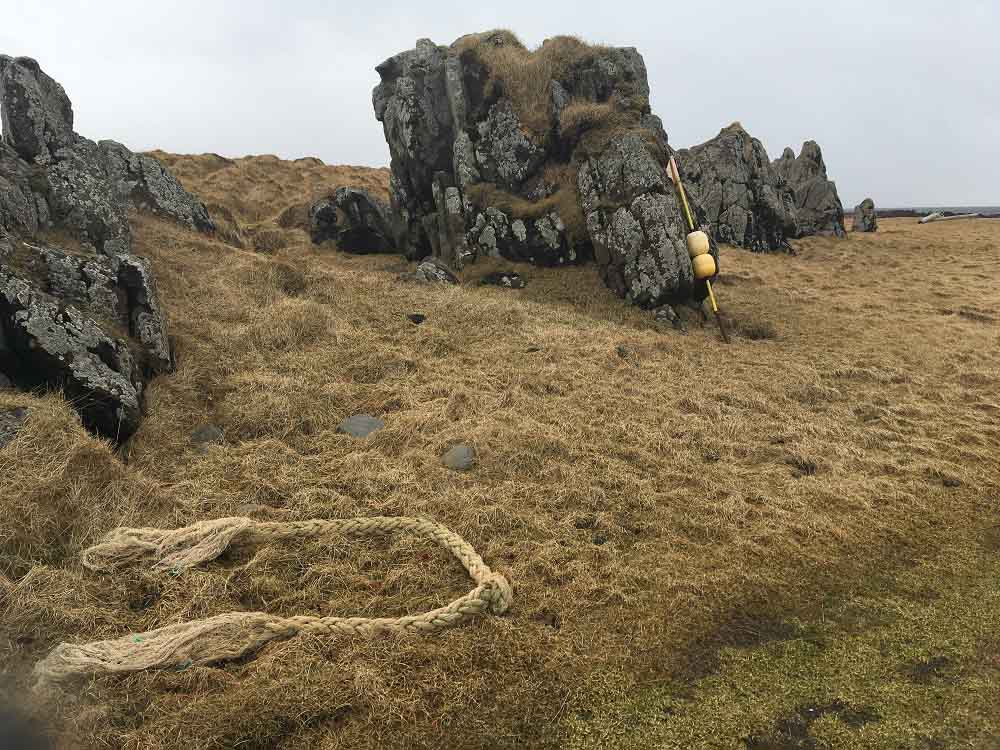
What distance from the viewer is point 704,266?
15.3 meters

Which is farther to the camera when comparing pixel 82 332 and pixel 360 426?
pixel 360 426

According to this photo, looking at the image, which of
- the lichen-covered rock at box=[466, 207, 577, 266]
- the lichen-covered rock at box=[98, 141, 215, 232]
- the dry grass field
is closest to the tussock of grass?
the lichen-covered rock at box=[466, 207, 577, 266]

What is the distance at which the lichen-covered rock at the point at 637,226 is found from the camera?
15469 mm

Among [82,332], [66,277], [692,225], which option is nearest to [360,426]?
[82,332]

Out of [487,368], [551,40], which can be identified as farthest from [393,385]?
[551,40]

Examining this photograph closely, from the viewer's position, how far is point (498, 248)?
18500mm

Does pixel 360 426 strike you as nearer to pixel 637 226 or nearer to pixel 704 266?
pixel 637 226

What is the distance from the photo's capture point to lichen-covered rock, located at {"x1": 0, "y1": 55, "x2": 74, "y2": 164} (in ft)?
43.2

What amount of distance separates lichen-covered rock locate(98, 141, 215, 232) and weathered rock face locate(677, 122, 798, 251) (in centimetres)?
2440

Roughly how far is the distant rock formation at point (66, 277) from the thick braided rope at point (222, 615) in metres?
2.80

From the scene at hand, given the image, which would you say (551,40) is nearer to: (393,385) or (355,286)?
(355,286)

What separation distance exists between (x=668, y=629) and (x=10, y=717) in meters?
5.30

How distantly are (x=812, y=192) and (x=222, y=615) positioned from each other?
44.9m

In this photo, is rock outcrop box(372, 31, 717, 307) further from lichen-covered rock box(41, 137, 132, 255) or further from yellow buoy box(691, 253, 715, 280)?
lichen-covered rock box(41, 137, 132, 255)
